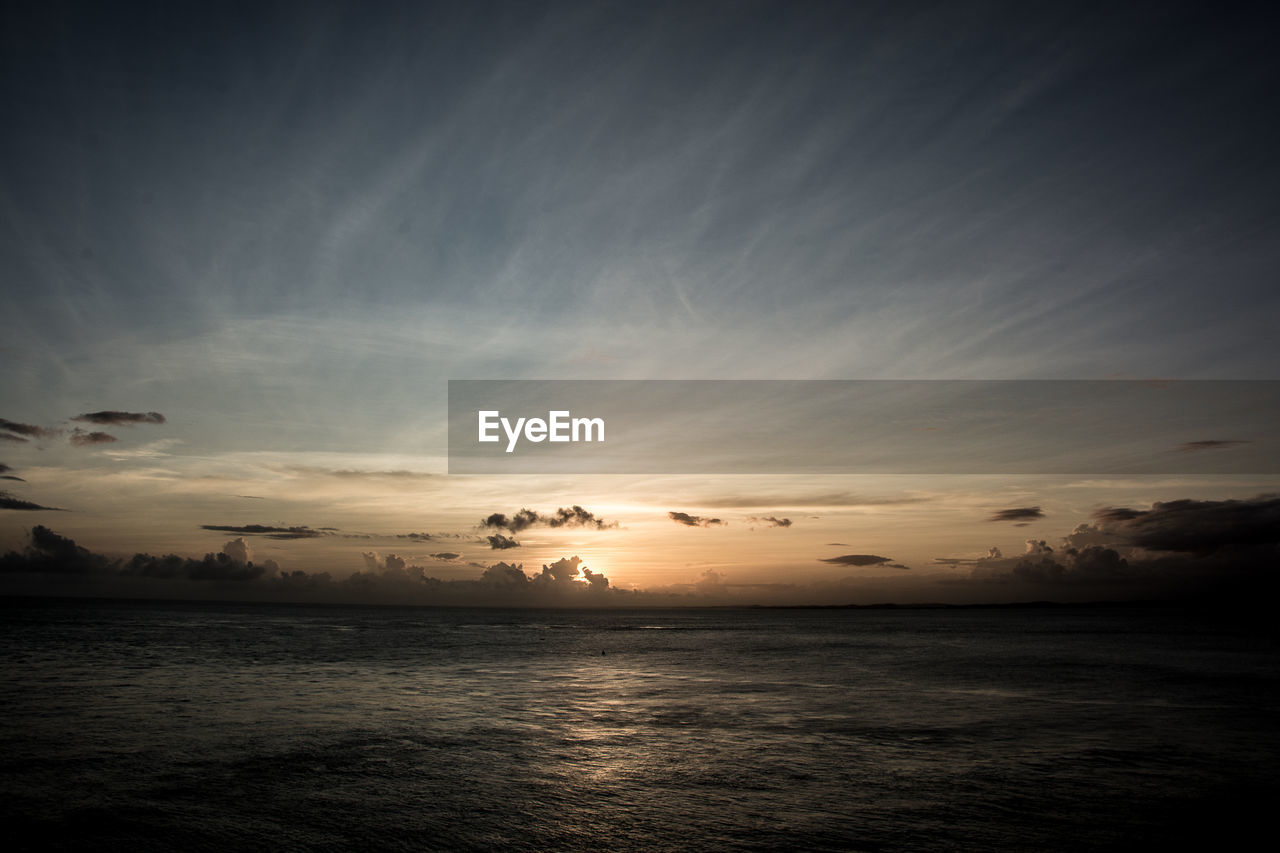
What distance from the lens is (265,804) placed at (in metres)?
19.0

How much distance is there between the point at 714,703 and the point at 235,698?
83.3 feet

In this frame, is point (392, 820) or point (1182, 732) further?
point (1182, 732)

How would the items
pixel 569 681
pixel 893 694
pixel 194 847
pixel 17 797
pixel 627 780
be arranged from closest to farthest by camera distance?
pixel 194 847, pixel 17 797, pixel 627 780, pixel 893 694, pixel 569 681

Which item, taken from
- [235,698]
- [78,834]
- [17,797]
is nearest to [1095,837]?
[78,834]

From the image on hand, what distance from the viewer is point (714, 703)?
39.0 m

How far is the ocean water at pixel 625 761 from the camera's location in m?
17.2

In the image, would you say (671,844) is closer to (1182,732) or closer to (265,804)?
(265,804)

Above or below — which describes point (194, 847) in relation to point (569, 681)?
above

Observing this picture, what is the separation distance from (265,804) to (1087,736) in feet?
99.0

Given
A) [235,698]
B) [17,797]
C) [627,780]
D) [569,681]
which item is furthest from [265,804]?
[569,681]

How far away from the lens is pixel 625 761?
2456 centimetres

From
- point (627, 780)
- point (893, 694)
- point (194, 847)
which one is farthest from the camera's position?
point (893, 694)

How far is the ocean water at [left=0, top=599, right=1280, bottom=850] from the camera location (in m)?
17.2

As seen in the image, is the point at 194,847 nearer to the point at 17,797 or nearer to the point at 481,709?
the point at 17,797
